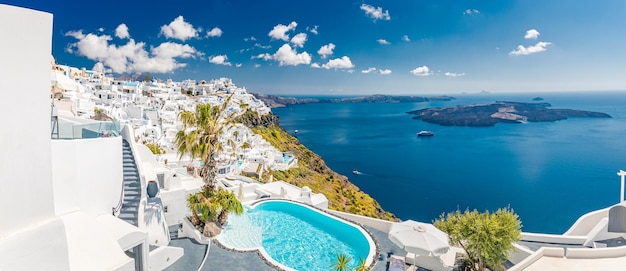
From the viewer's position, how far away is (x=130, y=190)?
36.6ft

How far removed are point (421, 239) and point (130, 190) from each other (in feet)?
31.8

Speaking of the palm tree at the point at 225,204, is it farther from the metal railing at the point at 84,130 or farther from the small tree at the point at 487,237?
the small tree at the point at 487,237

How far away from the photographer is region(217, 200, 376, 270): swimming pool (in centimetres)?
1123

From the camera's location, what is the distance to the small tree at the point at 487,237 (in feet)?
31.0

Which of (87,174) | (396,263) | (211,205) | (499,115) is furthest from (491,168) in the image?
(499,115)

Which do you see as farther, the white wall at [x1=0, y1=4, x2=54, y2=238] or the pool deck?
the pool deck

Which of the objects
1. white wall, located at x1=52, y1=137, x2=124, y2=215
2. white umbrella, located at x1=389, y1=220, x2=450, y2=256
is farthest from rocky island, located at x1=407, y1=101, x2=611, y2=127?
white wall, located at x1=52, y1=137, x2=124, y2=215

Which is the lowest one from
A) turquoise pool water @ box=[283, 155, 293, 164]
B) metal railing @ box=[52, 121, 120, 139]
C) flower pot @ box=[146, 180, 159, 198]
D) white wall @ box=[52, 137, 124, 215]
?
turquoise pool water @ box=[283, 155, 293, 164]

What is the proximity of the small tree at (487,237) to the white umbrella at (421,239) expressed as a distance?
636 millimetres

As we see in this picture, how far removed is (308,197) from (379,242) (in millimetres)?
7271

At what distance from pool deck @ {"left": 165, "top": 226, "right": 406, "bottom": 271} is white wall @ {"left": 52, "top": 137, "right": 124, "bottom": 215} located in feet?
8.84

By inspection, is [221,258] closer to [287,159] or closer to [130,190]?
[130,190]

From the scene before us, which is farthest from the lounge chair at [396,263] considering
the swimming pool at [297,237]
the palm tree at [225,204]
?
the palm tree at [225,204]

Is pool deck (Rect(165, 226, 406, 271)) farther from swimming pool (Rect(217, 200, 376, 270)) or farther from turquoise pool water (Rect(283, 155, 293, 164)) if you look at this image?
turquoise pool water (Rect(283, 155, 293, 164))
